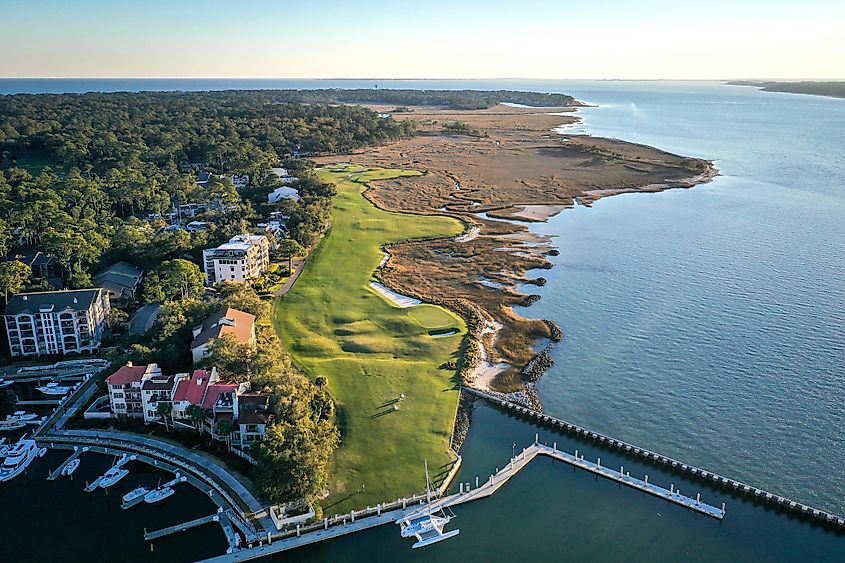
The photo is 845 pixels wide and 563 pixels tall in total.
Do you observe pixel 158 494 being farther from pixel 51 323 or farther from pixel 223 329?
pixel 51 323

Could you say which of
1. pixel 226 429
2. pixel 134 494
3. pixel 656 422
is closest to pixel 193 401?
pixel 226 429

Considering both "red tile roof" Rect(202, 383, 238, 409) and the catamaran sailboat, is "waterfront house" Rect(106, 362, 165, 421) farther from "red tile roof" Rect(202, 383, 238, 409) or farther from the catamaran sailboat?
the catamaran sailboat

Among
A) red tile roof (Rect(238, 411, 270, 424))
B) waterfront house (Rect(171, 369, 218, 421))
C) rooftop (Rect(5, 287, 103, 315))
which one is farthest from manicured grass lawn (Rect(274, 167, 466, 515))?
rooftop (Rect(5, 287, 103, 315))

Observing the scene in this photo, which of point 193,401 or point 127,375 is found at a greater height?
point 127,375

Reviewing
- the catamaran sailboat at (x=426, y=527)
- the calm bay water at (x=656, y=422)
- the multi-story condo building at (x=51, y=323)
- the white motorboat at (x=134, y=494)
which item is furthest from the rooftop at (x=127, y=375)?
the catamaran sailboat at (x=426, y=527)

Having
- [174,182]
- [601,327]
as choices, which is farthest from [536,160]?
[601,327]

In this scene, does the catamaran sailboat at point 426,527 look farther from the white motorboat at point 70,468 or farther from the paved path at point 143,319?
the paved path at point 143,319
